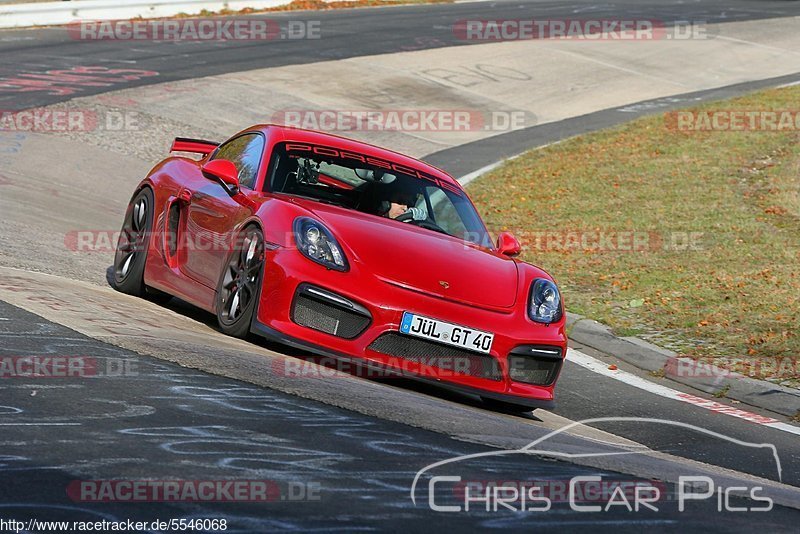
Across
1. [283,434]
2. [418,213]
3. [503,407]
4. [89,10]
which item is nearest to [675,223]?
[418,213]

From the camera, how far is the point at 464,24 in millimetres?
32438

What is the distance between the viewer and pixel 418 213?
8.41 m

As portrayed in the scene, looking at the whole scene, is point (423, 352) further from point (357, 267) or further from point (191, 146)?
point (191, 146)

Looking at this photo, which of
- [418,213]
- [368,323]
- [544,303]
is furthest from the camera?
[418,213]

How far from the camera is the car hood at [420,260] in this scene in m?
7.23

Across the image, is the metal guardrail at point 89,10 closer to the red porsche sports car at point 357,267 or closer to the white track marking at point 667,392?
the red porsche sports car at point 357,267

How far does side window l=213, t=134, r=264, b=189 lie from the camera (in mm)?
8391

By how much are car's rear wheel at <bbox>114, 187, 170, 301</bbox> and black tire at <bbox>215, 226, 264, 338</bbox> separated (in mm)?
1488

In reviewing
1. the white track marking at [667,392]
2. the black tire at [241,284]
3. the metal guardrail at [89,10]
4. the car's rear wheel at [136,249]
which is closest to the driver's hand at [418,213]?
the black tire at [241,284]

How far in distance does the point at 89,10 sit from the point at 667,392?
933 inches

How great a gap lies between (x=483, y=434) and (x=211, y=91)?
1665 cm

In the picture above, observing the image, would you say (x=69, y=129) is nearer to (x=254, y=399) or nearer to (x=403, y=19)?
(x=254, y=399)

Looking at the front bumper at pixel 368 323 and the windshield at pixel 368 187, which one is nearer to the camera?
the front bumper at pixel 368 323

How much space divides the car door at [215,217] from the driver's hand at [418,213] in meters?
1.04
